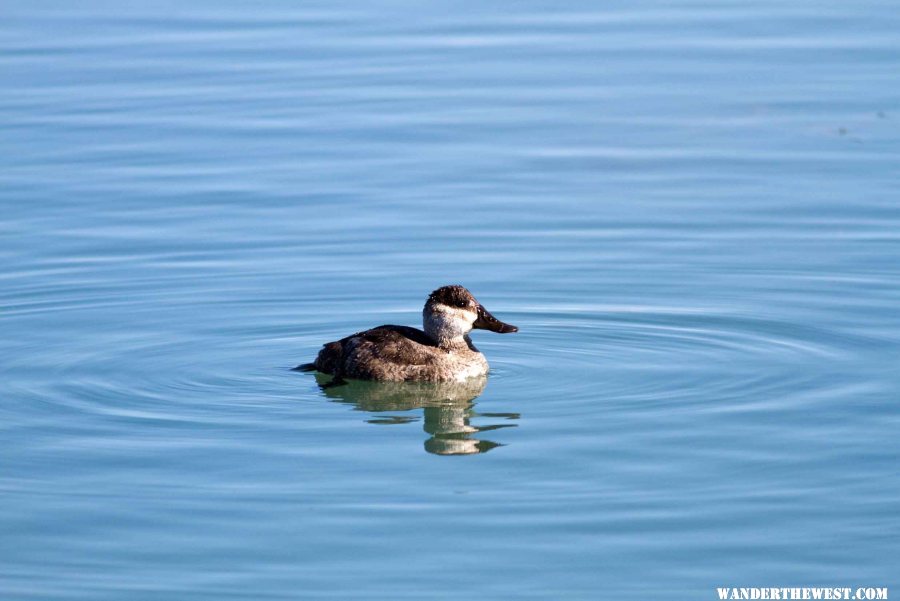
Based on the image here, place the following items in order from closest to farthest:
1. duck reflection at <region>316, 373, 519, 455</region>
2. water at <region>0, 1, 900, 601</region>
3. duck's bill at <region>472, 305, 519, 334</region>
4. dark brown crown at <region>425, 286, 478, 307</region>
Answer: water at <region>0, 1, 900, 601</region>
duck reflection at <region>316, 373, 519, 455</region>
dark brown crown at <region>425, 286, 478, 307</region>
duck's bill at <region>472, 305, 519, 334</region>

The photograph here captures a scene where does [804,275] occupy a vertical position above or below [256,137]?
below

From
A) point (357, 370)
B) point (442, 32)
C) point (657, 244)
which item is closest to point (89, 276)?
point (357, 370)

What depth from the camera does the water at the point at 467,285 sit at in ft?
30.3

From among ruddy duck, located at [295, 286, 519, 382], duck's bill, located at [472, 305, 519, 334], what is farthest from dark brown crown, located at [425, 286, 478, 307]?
duck's bill, located at [472, 305, 519, 334]

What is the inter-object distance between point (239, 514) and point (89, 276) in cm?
633

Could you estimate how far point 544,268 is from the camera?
15.7 meters

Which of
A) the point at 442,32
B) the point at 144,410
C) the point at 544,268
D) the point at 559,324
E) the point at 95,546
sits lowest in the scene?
the point at 95,546

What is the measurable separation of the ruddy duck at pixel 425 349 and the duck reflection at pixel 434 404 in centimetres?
7

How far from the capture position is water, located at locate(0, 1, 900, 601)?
9.24 metres

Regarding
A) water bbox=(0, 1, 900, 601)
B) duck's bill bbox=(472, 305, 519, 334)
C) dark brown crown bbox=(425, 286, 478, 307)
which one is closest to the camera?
water bbox=(0, 1, 900, 601)

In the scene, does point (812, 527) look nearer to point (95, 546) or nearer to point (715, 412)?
point (715, 412)

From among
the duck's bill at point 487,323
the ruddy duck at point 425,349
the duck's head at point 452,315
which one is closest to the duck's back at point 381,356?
the ruddy duck at point 425,349

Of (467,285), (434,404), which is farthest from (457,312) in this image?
(467,285)

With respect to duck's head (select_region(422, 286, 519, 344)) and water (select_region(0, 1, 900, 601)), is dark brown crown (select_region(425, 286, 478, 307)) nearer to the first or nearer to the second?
duck's head (select_region(422, 286, 519, 344))
